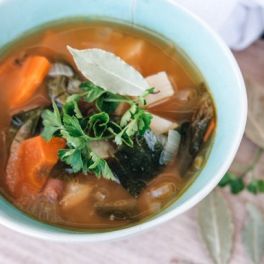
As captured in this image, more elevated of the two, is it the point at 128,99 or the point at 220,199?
the point at 128,99

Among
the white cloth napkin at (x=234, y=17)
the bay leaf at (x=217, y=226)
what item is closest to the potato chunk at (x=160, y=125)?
the bay leaf at (x=217, y=226)

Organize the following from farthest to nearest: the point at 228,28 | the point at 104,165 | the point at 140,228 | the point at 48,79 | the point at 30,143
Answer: the point at 228,28
the point at 48,79
the point at 30,143
the point at 104,165
the point at 140,228

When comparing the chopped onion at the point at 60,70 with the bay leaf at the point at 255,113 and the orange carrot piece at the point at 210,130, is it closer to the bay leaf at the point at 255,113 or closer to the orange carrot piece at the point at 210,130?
the orange carrot piece at the point at 210,130

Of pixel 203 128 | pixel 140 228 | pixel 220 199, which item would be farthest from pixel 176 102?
pixel 140 228

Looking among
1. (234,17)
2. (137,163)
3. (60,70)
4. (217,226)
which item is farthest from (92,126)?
(234,17)

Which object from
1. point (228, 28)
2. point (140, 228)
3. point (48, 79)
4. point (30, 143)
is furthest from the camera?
point (228, 28)

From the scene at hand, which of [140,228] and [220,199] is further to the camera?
[220,199]

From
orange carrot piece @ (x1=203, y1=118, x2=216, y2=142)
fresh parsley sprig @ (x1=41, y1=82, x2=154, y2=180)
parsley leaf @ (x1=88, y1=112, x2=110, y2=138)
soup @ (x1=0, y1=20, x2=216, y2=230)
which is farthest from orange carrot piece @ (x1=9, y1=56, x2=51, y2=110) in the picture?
orange carrot piece @ (x1=203, y1=118, x2=216, y2=142)

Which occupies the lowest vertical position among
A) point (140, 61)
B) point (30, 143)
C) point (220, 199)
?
point (220, 199)

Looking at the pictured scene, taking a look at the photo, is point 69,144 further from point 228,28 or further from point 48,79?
point 228,28
